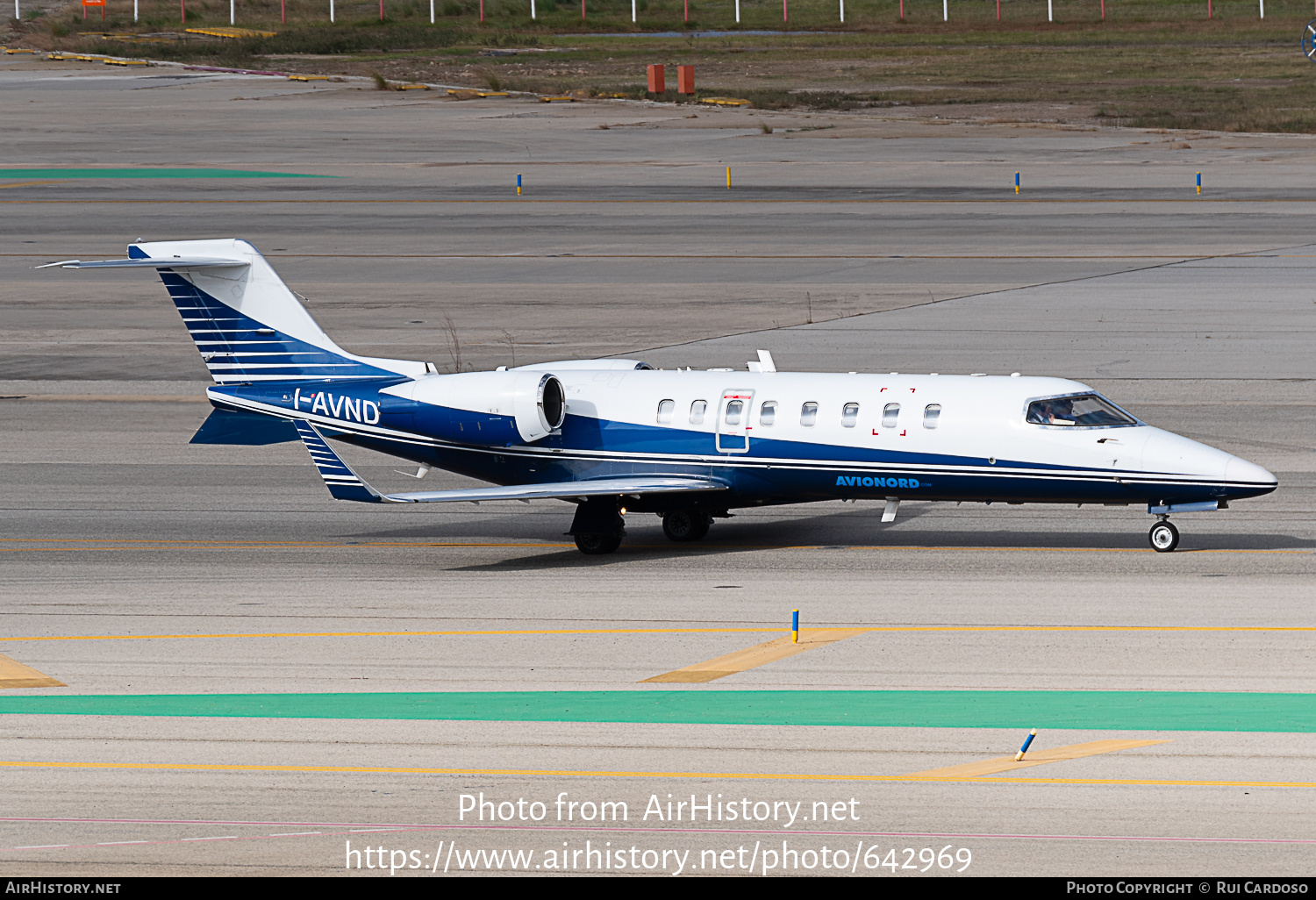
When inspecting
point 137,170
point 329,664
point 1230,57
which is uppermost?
point 1230,57

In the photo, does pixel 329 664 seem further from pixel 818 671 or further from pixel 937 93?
pixel 937 93

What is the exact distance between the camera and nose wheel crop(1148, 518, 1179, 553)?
24859 millimetres

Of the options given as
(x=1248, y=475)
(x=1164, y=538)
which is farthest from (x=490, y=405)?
(x=1248, y=475)

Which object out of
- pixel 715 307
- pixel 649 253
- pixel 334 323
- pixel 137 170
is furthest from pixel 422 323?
pixel 137 170

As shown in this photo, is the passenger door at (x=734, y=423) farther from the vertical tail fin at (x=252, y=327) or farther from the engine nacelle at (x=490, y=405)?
the vertical tail fin at (x=252, y=327)

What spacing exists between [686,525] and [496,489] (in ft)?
10.4

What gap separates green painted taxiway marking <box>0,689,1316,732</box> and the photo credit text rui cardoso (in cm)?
252

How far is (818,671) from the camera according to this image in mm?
19109

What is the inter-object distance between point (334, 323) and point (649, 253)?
13.7 metres

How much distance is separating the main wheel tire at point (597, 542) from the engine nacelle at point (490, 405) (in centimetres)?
171

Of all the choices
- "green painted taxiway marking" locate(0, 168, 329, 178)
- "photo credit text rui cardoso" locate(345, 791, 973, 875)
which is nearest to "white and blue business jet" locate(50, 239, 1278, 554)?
"photo credit text rui cardoso" locate(345, 791, 973, 875)

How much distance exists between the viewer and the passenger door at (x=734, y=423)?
84.0 ft

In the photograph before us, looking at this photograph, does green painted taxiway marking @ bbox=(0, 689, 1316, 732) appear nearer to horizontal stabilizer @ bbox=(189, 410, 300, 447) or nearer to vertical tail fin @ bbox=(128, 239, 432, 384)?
horizontal stabilizer @ bbox=(189, 410, 300, 447)

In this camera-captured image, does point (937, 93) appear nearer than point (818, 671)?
No
